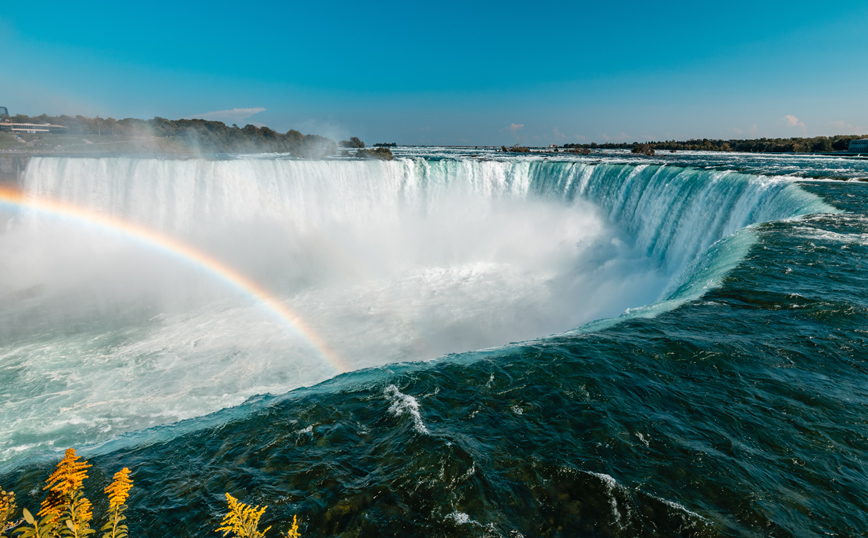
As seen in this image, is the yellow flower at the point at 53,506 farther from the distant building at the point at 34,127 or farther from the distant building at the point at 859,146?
the distant building at the point at 34,127

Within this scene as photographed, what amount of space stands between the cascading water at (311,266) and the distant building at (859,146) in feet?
118

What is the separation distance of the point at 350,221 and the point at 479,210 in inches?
383

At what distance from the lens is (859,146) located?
1645 inches

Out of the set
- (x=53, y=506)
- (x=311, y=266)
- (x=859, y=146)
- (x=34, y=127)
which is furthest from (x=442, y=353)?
(x=34, y=127)

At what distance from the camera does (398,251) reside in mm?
27016

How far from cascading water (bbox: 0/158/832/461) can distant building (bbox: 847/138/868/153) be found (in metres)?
36.0

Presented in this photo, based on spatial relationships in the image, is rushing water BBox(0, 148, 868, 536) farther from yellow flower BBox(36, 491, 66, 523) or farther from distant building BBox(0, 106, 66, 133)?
distant building BBox(0, 106, 66, 133)

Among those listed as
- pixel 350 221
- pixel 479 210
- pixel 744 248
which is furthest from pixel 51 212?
pixel 744 248

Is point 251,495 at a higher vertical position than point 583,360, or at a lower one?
lower

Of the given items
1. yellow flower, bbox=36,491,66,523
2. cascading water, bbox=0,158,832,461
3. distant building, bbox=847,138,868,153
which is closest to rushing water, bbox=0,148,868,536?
cascading water, bbox=0,158,832,461

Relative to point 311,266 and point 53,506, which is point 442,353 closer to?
point 53,506

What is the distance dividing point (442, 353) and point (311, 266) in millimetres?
13366

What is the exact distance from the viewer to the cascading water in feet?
39.1

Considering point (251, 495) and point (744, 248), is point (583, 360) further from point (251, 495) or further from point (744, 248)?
point (744, 248)
